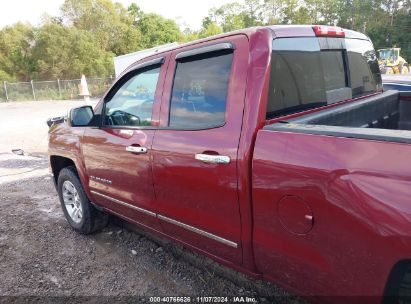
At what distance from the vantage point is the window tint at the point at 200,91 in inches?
90.0

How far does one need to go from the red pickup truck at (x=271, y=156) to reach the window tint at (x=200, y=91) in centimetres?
1

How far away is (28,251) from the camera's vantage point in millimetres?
3814

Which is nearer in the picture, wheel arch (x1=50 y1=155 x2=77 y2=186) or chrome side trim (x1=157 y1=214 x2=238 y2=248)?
chrome side trim (x1=157 y1=214 x2=238 y2=248)

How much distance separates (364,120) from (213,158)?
4.19ft

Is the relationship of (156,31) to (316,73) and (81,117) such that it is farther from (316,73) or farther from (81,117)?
(316,73)

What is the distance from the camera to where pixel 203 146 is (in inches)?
88.4

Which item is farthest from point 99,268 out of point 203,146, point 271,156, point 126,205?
point 271,156

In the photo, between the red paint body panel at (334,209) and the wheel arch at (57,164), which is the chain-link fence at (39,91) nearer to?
the wheel arch at (57,164)

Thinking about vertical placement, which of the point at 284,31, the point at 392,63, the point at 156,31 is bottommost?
the point at 284,31

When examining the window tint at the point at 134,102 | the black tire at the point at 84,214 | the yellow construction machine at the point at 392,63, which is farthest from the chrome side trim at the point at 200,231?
the yellow construction machine at the point at 392,63

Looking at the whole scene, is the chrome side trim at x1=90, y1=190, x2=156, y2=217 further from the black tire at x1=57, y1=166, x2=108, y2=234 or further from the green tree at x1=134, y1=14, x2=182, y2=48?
the green tree at x1=134, y1=14, x2=182, y2=48

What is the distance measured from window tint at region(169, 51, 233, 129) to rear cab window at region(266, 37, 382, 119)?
1.06 feet

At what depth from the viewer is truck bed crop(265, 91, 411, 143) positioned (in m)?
1.63

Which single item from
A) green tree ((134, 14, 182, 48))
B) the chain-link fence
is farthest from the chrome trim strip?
green tree ((134, 14, 182, 48))
